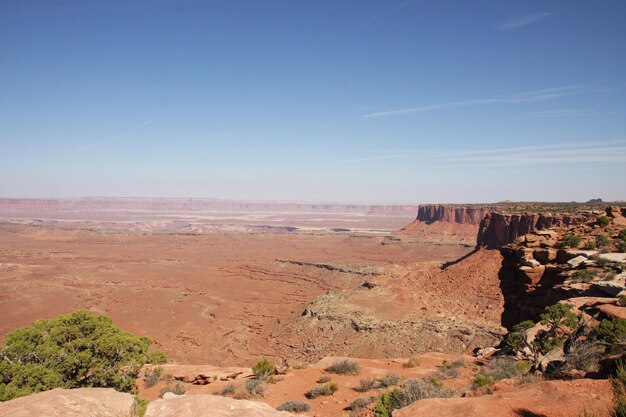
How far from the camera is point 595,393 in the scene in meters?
6.46

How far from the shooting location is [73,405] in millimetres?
5289

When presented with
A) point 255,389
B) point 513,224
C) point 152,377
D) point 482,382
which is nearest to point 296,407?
point 255,389

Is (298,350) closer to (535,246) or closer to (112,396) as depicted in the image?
(535,246)

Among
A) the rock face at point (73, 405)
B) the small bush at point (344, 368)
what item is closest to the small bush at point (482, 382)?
the small bush at point (344, 368)

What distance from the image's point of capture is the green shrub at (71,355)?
Result: 9984 mm

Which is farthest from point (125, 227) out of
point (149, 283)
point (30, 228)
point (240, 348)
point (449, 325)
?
point (449, 325)

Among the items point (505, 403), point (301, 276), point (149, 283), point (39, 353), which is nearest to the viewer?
point (505, 403)

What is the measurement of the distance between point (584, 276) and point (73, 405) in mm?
14950

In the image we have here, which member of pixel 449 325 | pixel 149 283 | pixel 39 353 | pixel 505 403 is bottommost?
pixel 149 283

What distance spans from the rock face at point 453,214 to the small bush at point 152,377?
78209 mm

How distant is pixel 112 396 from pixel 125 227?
502 ft

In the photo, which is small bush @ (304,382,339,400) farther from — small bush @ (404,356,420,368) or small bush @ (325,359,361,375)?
small bush @ (404,356,420,368)

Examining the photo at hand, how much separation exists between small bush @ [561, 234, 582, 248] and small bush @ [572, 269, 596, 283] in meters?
2.62

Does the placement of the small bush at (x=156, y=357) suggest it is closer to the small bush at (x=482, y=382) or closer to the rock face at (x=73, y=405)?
the rock face at (x=73, y=405)
